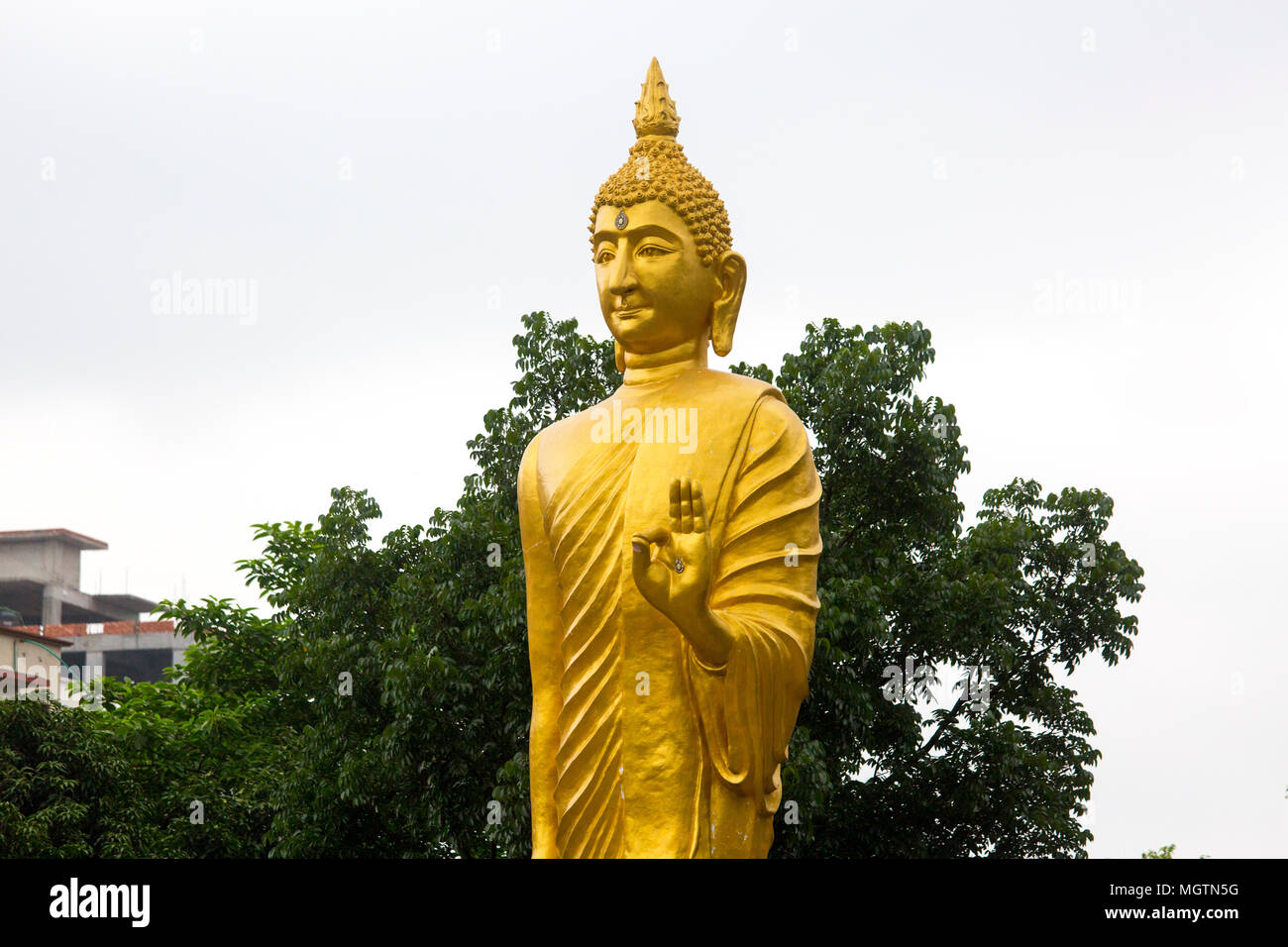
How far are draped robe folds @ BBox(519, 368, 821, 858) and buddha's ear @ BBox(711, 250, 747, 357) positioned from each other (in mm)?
220

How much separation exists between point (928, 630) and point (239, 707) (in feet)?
35.0

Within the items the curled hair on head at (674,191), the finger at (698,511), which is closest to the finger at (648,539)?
the finger at (698,511)

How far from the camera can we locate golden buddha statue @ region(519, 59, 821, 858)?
7324 millimetres

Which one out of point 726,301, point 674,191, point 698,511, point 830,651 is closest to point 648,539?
→ point 698,511

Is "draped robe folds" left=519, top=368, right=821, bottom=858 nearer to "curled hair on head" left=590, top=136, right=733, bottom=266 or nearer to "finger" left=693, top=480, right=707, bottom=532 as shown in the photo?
"finger" left=693, top=480, right=707, bottom=532

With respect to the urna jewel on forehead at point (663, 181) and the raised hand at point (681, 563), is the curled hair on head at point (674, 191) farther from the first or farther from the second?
the raised hand at point (681, 563)

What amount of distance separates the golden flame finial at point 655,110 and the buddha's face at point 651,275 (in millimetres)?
502

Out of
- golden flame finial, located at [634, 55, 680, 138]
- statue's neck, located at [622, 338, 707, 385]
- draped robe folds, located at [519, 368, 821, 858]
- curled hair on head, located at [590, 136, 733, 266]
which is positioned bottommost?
draped robe folds, located at [519, 368, 821, 858]

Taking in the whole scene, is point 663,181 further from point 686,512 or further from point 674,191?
point 686,512

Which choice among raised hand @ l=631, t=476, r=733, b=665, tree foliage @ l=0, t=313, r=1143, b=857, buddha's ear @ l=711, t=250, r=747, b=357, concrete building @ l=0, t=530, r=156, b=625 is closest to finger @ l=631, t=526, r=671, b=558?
raised hand @ l=631, t=476, r=733, b=665

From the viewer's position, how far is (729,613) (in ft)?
24.4

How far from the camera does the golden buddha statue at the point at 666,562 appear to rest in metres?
7.32

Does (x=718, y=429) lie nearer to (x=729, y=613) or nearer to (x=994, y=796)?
(x=729, y=613)

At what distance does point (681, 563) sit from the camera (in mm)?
6914
